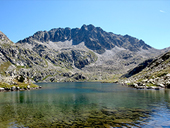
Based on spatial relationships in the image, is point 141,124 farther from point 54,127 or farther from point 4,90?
point 4,90

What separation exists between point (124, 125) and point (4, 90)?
338 feet

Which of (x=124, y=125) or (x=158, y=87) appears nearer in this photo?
(x=124, y=125)

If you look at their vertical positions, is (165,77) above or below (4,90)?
above

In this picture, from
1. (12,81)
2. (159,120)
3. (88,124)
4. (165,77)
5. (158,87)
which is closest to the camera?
(88,124)

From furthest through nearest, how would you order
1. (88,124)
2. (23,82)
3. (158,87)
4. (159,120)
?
1. (23,82)
2. (158,87)
3. (159,120)
4. (88,124)

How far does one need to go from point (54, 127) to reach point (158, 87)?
281ft

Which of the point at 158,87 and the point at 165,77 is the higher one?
the point at 165,77

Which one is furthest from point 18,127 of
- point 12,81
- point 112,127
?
point 12,81

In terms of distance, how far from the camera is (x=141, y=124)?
23.1m

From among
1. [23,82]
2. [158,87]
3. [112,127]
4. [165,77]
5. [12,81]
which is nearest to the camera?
[112,127]

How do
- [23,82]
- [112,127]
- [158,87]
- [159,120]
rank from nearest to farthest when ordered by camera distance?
1. [112,127]
2. [159,120]
3. [158,87]
4. [23,82]

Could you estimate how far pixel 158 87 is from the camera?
87.4m

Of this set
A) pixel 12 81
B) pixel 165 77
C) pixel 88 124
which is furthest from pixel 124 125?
pixel 12 81

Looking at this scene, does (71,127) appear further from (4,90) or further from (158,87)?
(4,90)
